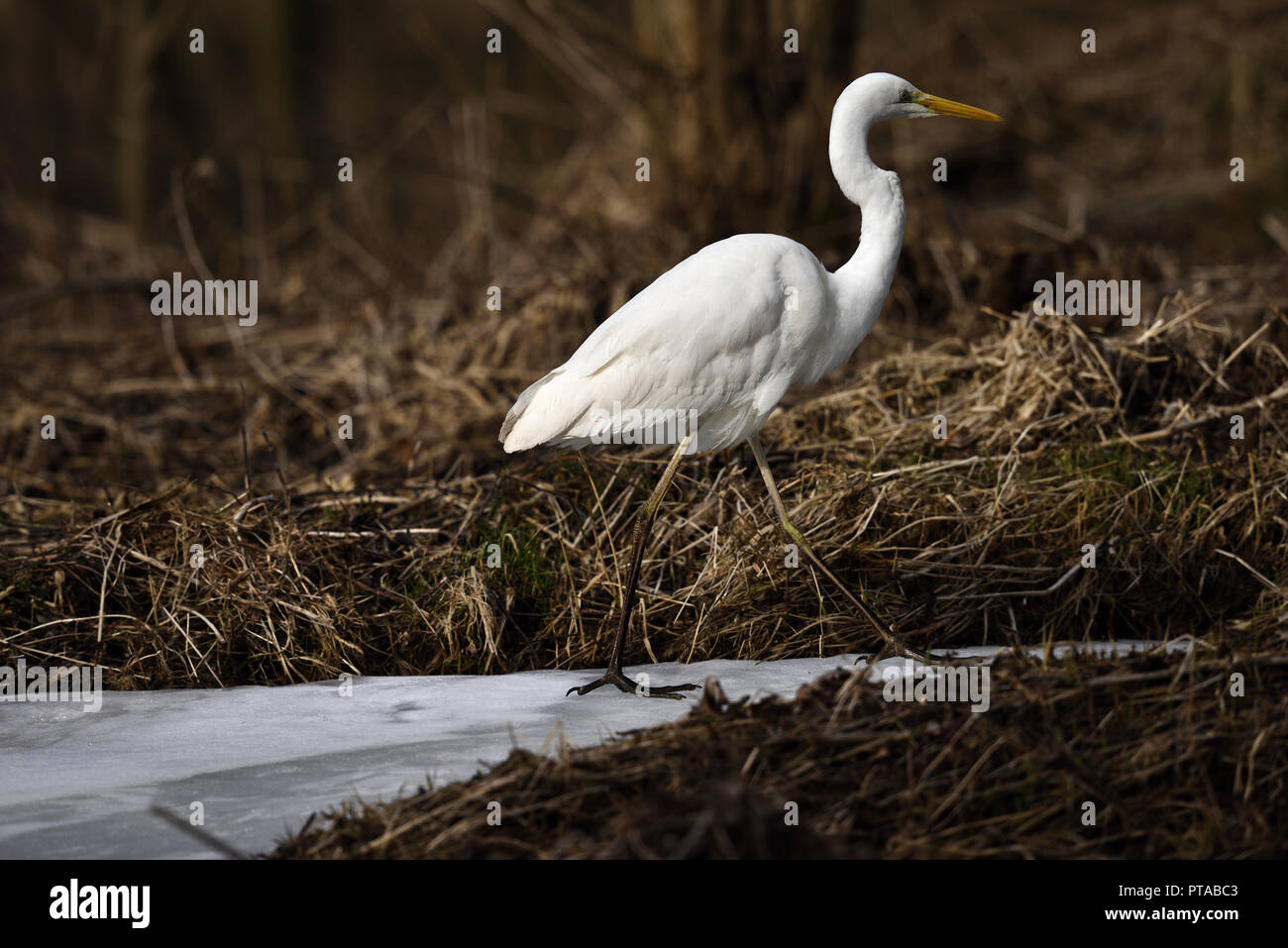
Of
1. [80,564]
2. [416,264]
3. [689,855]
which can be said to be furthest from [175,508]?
[416,264]

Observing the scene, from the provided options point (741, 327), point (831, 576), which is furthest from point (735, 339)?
point (831, 576)

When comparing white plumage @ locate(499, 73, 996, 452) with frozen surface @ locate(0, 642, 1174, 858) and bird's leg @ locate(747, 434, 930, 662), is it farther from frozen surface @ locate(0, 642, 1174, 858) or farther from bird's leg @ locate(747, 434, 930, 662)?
frozen surface @ locate(0, 642, 1174, 858)

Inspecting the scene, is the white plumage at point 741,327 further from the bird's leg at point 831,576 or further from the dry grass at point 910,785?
the dry grass at point 910,785

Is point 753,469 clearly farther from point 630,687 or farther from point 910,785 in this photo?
point 910,785

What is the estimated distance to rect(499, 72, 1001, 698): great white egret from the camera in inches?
152

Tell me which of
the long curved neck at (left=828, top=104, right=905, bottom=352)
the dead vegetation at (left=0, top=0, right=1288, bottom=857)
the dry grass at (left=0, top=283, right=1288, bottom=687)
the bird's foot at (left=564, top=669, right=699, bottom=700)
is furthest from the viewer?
the dry grass at (left=0, top=283, right=1288, bottom=687)

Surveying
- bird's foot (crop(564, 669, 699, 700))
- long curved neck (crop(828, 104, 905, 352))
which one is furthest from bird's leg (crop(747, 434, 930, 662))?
bird's foot (crop(564, 669, 699, 700))

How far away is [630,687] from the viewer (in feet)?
12.2

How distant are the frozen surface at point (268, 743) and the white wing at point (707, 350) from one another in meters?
0.75

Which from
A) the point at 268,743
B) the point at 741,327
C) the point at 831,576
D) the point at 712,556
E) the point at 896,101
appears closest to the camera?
the point at 268,743

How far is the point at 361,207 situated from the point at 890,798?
798cm

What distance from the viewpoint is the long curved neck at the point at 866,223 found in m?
4.00

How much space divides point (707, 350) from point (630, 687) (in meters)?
0.99
